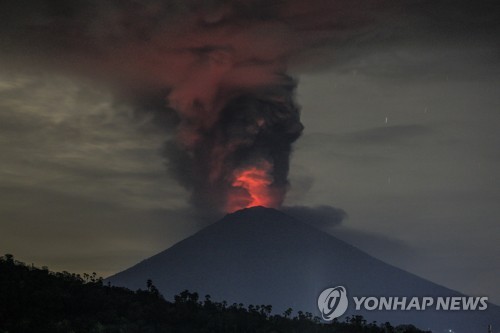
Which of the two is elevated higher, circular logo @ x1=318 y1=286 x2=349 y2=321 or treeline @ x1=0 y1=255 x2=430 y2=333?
circular logo @ x1=318 y1=286 x2=349 y2=321

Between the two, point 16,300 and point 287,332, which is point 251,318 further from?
point 16,300

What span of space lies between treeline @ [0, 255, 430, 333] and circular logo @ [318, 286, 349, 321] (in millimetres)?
1138

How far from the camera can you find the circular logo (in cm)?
7412

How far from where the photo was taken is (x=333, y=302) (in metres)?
78.1

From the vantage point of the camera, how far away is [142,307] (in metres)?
67.3

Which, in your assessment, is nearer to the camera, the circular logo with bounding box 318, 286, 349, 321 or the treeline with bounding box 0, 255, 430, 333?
the treeline with bounding box 0, 255, 430, 333

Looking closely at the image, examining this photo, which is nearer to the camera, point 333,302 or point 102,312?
point 102,312

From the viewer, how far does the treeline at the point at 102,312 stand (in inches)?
2280

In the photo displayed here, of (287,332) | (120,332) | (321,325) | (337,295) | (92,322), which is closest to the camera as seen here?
(120,332)

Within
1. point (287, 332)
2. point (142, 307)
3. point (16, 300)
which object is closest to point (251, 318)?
point (287, 332)

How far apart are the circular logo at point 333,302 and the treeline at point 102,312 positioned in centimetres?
114

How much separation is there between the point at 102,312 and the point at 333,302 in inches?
897

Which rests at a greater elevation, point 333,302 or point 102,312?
point 333,302

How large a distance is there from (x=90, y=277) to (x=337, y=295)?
21.6 m
